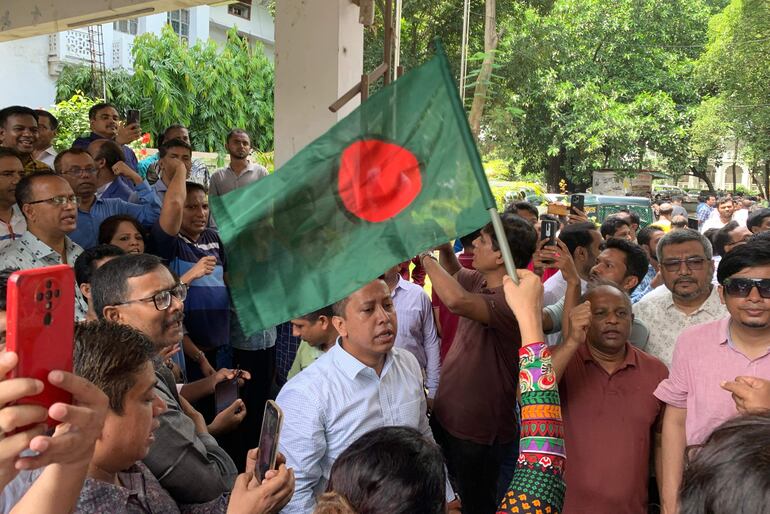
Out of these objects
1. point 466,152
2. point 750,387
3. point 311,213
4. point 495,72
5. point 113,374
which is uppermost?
point 495,72

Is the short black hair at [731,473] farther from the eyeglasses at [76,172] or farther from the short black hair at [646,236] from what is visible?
the short black hair at [646,236]

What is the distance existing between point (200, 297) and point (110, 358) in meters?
2.50

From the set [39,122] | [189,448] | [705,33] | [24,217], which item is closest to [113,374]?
[189,448]

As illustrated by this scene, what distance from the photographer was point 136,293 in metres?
2.58

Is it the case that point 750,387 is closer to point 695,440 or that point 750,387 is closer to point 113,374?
point 695,440

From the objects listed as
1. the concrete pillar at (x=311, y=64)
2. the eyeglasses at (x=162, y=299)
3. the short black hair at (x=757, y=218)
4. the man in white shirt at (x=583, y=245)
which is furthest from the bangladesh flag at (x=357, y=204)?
the short black hair at (x=757, y=218)

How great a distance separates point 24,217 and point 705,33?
26.6 m

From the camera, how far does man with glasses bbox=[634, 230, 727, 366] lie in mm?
3453

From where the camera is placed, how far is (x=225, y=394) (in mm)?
2912

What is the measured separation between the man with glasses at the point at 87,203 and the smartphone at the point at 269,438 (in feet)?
9.88

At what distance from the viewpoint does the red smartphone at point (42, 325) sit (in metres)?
0.96

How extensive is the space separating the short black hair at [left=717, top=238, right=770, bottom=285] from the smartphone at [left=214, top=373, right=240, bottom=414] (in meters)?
1.96

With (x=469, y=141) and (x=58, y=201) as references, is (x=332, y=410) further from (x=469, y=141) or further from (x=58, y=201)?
(x=58, y=201)

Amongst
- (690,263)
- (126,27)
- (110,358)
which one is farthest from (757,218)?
(126,27)
